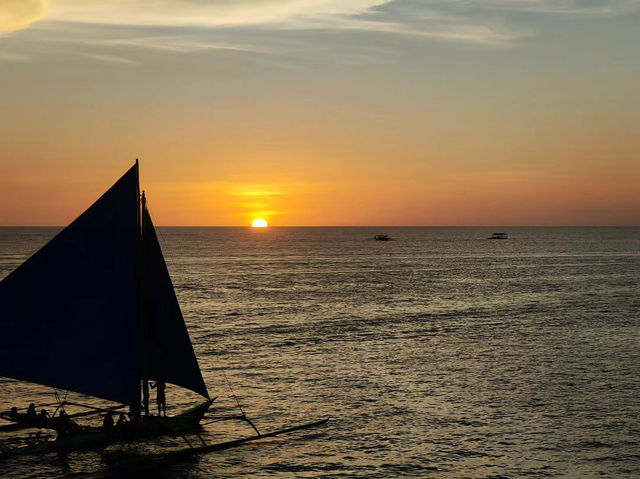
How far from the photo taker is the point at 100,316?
3155cm

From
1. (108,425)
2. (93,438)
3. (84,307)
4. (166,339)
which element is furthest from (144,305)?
(93,438)

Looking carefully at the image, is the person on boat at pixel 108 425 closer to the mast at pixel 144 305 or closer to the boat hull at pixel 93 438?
the boat hull at pixel 93 438

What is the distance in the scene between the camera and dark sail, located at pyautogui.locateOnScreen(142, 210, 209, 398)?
A: 32438 mm

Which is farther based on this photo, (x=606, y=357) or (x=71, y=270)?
(x=606, y=357)

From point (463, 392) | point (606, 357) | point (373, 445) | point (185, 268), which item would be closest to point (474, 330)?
point (606, 357)

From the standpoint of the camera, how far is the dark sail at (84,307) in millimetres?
29828

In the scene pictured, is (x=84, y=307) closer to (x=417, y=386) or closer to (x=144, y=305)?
(x=144, y=305)

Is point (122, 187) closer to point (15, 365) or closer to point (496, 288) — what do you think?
point (15, 365)

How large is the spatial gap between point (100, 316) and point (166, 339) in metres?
3.16

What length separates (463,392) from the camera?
157ft

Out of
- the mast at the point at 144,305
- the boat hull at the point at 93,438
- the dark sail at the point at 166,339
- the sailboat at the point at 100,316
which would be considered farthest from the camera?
the dark sail at the point at 166,339

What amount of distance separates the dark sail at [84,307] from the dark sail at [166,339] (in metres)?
0.75

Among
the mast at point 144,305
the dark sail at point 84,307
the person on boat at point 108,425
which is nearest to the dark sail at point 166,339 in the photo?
the mast at point 144,305

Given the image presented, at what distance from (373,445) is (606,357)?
31538mm
